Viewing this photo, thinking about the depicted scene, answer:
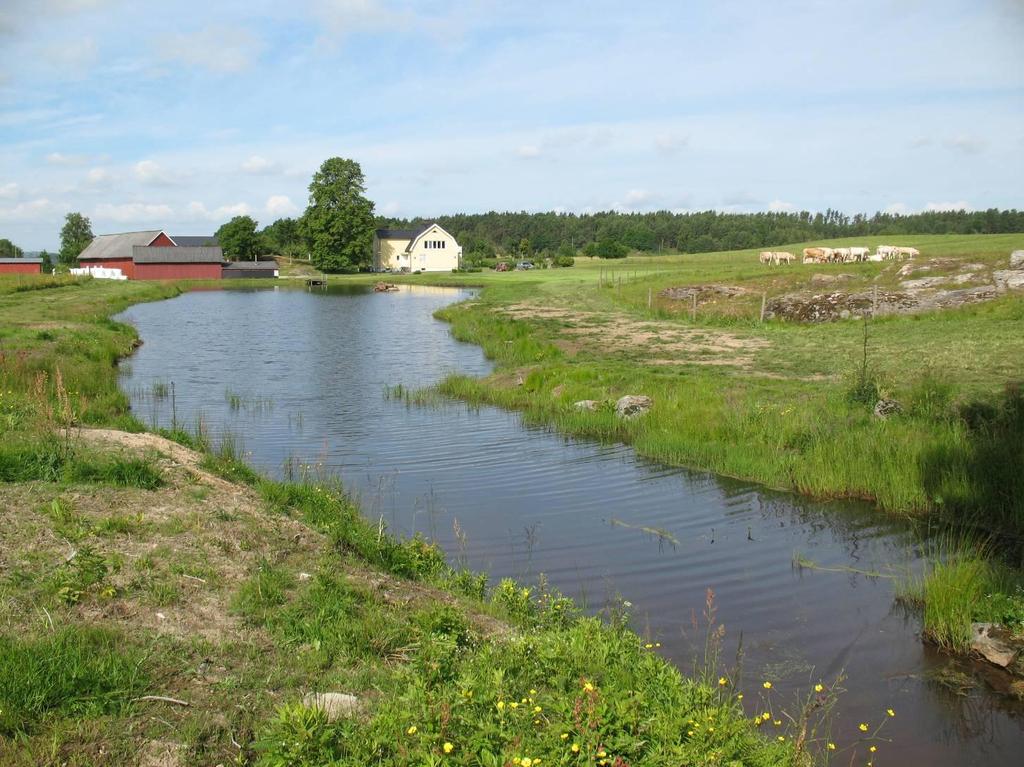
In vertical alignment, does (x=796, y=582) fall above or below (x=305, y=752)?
below

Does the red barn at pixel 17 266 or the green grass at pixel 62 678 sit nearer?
the green grass at pixel 62 678

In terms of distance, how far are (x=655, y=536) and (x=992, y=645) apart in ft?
14.2

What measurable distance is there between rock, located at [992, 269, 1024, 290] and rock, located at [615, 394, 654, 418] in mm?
19762

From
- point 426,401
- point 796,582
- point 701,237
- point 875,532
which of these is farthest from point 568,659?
point 701,237

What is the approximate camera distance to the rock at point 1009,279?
30891 millimetres

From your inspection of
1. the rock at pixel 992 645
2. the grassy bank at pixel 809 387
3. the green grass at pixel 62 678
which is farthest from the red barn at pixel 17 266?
the rock at pixel 992 645

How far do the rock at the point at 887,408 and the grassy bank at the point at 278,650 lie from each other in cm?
821

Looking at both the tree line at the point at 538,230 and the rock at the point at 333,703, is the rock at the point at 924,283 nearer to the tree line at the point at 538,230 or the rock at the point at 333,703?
the rock at the point at 333,703

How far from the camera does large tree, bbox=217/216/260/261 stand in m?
109

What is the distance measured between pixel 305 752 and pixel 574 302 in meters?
40.7

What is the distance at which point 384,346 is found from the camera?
34875 mm

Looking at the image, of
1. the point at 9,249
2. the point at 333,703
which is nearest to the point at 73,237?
the point at 9,249

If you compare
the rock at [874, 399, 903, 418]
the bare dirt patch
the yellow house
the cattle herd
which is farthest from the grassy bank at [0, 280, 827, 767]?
the yellow house

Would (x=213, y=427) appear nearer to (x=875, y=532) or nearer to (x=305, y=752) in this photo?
(x=875, y=532)
